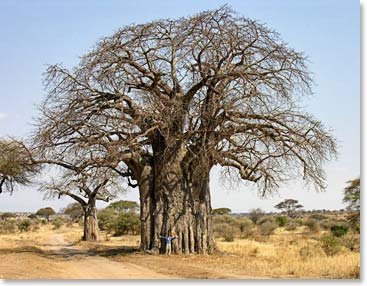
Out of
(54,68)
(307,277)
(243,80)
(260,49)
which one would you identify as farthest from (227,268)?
(54,68)

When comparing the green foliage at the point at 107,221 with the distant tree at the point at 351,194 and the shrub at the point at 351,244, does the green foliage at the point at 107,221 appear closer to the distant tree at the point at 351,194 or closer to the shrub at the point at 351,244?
the distant tree at the point at 351,194

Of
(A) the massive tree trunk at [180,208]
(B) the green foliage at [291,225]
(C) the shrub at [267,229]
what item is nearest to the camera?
(A) the massive tree trunk at [180,208]

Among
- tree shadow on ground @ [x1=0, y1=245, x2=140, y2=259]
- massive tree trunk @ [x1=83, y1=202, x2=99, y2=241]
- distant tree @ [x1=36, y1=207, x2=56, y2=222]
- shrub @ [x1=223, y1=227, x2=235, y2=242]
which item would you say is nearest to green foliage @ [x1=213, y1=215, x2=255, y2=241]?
shrub @ [x1=223, y1=227, x2=235, y2=242]

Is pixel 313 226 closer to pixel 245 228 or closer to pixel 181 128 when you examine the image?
pixel 245 228

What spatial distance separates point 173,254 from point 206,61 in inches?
204

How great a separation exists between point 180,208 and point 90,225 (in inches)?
497

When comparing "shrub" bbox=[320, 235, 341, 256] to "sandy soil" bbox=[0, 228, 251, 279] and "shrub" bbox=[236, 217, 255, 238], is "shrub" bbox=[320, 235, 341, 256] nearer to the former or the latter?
"sandy soil" bbox=[0, 228, 251, 279]

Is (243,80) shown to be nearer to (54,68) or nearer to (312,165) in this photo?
(312,165)

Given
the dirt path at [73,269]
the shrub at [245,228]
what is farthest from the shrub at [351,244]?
the shrub at [245,228]

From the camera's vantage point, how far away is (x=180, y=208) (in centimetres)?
1512

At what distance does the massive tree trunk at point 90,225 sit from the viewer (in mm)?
26531

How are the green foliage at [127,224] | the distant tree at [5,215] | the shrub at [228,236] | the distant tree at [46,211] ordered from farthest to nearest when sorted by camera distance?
the distant tree at [46,211] → the distant tree at [5,215] → the green foliage at [127,224] → the shrub at [228,236]

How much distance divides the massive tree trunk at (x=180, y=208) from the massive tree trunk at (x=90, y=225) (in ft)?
37.8

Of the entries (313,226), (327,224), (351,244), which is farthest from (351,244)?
→ (327,224)
